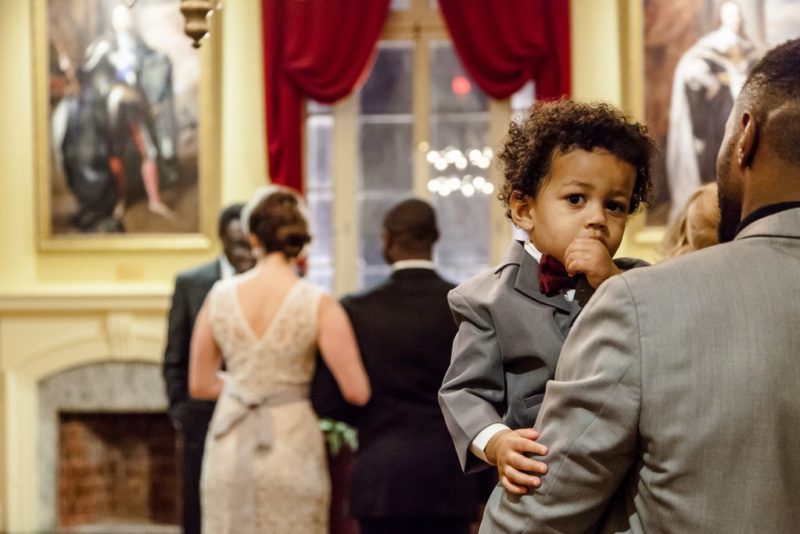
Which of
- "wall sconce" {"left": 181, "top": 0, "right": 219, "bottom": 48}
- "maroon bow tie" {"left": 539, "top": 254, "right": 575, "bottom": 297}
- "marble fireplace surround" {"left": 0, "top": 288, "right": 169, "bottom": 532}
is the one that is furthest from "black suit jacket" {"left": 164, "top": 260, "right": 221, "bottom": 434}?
"maroon bow tie" {"left": 539, "top": 254, "right": 575, "bottom": 297}

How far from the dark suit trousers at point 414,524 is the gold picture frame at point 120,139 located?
4233 mm

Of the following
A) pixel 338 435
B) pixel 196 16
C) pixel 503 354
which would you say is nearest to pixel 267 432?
pixel 338 435

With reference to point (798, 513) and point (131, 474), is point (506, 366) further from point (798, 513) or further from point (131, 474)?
point (131, 474)

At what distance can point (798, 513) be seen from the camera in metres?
1.53

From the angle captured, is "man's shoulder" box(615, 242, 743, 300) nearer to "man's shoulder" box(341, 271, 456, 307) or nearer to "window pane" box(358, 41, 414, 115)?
"man's shoulder" box(341, 271, 456, 307)

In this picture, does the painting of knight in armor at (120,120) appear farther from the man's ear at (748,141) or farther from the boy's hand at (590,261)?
the man's ear at (748,141)

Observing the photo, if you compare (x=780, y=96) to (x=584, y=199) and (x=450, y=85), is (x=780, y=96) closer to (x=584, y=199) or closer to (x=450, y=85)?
(x=584, y=199)

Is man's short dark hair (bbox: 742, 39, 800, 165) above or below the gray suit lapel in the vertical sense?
above

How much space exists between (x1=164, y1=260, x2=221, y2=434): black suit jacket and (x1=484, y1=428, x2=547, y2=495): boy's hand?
12.2 feet

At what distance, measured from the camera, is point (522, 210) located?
7.34 ft

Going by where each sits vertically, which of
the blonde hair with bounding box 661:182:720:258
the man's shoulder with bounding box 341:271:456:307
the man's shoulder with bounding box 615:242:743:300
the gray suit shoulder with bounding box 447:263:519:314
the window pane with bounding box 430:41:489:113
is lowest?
the man's shoulder with bounding box 341:271:456:307

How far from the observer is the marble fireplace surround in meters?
7.99

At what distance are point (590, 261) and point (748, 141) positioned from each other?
0.44 metres

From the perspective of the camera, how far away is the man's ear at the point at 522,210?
2.21 metres
